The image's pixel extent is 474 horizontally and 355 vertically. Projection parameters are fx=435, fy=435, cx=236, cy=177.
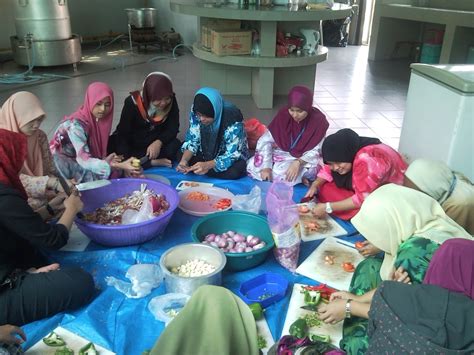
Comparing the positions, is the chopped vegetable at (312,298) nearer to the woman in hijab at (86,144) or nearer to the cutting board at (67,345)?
the cutting board at (67,345)

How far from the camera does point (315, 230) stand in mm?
2195

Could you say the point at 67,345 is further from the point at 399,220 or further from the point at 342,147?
the point at 342,147

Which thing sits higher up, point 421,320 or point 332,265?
point 421,320

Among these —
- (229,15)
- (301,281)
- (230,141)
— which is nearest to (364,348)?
(301,281)

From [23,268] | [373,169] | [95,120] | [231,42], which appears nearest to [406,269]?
[373,169]

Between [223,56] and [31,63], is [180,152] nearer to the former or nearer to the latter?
[223,56]

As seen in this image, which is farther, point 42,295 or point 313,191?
point 313,191

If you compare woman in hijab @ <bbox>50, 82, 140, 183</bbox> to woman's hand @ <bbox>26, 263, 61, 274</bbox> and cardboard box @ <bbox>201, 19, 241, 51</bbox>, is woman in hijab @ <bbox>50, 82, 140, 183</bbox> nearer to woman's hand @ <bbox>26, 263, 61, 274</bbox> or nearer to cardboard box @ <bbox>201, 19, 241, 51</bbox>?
woman's hand @ <bbox>26, 263, 61, 274</bbox>

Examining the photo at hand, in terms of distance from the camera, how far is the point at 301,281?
185 centimetres

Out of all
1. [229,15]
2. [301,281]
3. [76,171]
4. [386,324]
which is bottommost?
[301,281]

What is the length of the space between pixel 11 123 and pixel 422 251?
1842 millimetres

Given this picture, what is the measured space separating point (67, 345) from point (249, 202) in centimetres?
112

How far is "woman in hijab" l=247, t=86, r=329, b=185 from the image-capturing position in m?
2.66

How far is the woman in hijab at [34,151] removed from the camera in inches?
80.3
